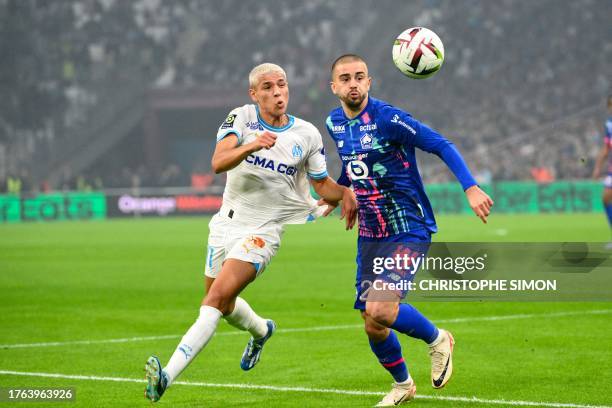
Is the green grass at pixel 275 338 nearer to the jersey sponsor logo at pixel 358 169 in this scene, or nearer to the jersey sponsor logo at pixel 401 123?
the jersey sponsor logo at pixel 358 169

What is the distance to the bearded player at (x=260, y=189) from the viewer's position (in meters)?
7.48

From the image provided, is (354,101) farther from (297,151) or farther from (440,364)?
(440,364)

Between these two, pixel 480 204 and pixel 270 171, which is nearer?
pixel 480 204

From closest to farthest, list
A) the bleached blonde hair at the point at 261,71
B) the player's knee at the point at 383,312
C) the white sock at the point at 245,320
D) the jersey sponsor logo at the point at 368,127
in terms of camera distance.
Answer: the player's knee at the point at 383,312
the jersey sponsor logo at the point at 368,127
the bleached blonde hair at the point at 261,71
the white sock at the point at 245,320

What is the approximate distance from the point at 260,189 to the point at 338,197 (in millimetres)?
589

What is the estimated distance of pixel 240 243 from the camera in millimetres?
7621

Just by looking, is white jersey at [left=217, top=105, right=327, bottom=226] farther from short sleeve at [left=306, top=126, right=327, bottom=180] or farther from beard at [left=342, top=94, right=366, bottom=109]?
beard at [left=342, top=94, right=366, bottom=109]

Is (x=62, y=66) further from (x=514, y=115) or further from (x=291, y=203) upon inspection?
(x=291, y=203)

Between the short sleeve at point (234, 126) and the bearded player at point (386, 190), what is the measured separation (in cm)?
65

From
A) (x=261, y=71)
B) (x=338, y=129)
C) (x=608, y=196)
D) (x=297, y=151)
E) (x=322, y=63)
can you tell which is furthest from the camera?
(x=322, y=63)

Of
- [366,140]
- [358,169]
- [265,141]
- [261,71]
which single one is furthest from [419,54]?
[265,141]

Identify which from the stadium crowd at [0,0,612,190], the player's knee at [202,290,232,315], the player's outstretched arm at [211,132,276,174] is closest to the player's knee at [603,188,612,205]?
the player's outstretched arm at [211,132,276,174]

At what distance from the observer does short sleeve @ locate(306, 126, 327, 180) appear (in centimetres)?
801

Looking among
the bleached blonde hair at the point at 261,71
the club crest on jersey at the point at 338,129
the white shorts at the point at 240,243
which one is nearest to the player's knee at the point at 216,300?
the white shorts at the point at 240,243
